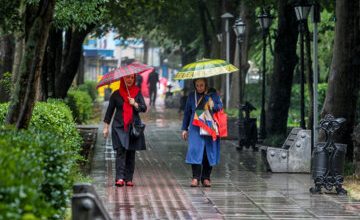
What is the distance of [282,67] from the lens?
24.9 meters

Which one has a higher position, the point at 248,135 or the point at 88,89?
the point at 88,89

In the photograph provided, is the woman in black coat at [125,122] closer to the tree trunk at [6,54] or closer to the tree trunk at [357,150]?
the tree trunk at [357,150]

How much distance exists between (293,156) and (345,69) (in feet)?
6.37

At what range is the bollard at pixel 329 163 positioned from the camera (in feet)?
44.9

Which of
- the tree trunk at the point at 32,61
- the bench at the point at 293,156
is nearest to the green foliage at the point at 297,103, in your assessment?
the bench at the point at 293,156

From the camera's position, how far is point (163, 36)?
173 feet

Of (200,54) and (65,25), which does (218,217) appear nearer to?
(65,25)

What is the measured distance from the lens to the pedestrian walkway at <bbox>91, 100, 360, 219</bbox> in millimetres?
11594

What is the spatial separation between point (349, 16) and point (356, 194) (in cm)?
496

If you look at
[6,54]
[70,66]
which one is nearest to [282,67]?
[70,66]

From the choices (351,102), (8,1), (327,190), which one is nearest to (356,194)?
(327,190)

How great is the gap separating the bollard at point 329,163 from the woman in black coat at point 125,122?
260 centimetres

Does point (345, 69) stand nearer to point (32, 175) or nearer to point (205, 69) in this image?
point (205, 69)

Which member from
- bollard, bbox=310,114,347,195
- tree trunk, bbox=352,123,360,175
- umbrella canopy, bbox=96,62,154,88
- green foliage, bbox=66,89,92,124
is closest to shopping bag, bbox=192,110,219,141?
umbrella canopy, bbox=96,62,154,88
